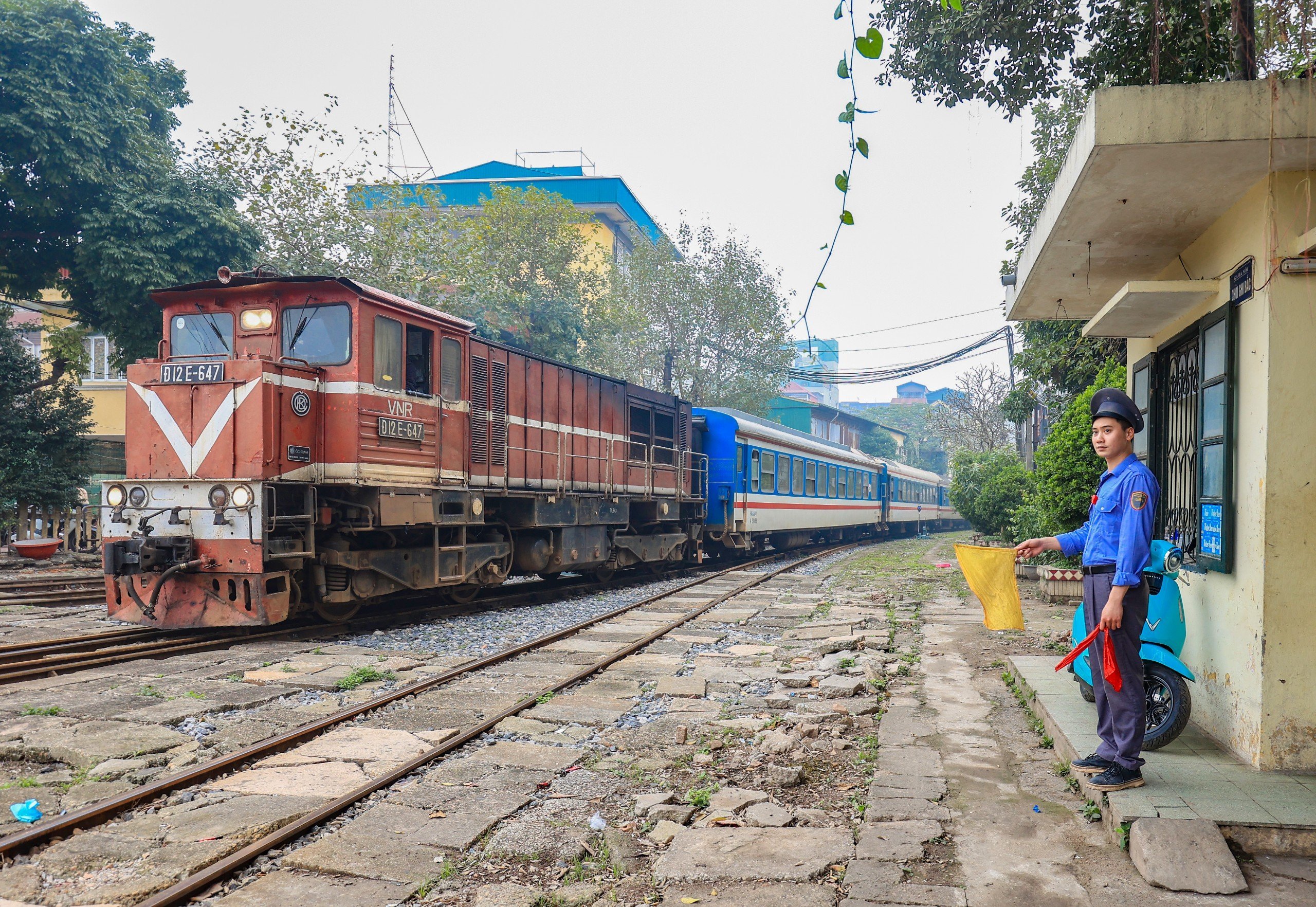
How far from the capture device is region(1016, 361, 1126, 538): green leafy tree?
Answer: 11055 mm

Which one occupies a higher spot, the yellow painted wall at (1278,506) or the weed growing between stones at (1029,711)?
the yellow painted wall at (1278,506)

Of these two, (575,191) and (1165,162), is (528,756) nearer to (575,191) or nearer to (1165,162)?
(1165,162)

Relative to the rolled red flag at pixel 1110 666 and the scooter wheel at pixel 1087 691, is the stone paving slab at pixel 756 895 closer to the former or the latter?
the rolled red flag at pixel 1110 666

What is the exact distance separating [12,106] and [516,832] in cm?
1751

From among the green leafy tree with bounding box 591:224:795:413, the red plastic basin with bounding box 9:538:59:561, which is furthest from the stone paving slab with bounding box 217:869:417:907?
the green leafy tree with bounding box 591:224:795:413

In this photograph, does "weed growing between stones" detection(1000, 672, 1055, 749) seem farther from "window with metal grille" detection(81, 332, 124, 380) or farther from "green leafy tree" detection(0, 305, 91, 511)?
"window with metal grille" detection(81, 332, 124, 380)

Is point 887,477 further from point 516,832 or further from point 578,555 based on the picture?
point 516,832

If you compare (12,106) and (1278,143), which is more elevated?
(12,106)

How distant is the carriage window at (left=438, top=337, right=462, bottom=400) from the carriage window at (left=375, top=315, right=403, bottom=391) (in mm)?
658

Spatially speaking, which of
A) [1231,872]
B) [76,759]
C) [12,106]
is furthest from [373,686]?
[12,106]

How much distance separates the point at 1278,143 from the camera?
3959mm

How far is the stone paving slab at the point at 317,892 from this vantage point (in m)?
Answer: 3.18

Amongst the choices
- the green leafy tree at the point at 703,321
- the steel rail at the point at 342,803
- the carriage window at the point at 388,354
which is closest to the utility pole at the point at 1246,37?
the steel rail at the point at 342,803

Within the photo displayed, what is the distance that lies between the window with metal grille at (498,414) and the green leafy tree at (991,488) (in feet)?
32.9
